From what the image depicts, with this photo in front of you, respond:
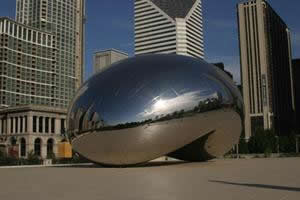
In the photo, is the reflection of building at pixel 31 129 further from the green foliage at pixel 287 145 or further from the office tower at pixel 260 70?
the office tower at pixel 260 70

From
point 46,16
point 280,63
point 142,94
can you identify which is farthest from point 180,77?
point 280,63

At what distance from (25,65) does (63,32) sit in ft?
104

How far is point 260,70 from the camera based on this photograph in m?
154

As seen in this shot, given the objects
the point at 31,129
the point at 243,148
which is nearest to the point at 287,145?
the point at 243,148

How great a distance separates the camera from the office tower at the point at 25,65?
129250 millimetres

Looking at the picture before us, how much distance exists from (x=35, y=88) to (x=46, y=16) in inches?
1443

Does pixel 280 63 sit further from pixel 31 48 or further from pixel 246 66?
pixel 31 48

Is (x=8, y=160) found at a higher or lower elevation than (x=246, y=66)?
lower

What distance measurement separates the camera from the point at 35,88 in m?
140

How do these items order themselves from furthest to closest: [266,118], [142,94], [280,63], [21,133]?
[280,63] < [266,118] < [21,133] < [142,94]

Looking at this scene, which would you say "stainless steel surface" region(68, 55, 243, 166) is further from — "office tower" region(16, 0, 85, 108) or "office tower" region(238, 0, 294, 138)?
"office tower" region(16, 0, 85, 108)

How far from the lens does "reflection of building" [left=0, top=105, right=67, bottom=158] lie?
96750 mm

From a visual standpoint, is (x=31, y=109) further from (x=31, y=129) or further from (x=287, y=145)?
(x=287, y=145)

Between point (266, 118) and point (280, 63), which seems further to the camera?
point (280, 63)
